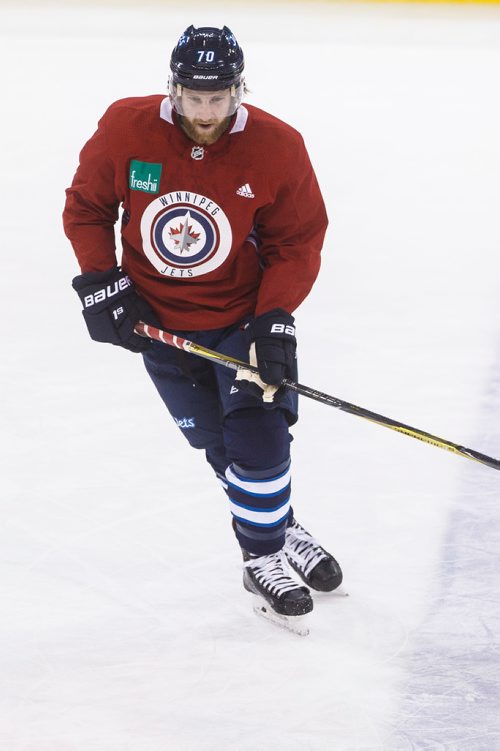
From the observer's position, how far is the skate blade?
2.18 meters

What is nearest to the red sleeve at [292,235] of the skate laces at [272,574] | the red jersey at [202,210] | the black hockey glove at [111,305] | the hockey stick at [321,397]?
the red jersey at [202,210]

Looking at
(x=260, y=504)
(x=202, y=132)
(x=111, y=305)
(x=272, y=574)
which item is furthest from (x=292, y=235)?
(x=272, y=574)

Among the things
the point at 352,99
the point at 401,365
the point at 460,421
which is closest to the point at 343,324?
the point at 401,365

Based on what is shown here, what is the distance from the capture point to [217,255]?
208 cm

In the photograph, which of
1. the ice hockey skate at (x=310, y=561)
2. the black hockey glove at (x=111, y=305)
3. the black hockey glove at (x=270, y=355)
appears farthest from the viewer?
the ice hockey skate at (x=310, y=561)

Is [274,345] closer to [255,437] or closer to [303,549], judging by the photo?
[255,437]

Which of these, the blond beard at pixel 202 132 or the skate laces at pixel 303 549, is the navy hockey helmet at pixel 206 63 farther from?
the skate laces at pixel 303 549

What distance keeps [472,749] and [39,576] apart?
97cm

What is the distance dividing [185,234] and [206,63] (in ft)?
1.02

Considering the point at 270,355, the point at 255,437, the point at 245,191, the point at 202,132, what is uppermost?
the point at 202,132

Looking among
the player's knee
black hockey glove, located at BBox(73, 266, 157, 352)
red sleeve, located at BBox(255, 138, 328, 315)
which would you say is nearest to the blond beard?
red sleeve, located at BBox(255, 138, 328, 315)

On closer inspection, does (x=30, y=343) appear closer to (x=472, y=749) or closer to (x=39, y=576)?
(x=39, y=576)

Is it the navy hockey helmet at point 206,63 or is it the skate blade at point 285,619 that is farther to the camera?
the skate blade at point 285,619

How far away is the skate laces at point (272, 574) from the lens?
2.21 m
